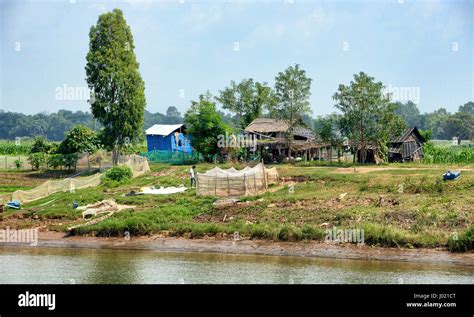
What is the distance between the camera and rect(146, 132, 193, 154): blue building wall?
240ft

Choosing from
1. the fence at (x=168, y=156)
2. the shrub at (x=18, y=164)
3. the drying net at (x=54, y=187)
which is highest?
the fence at (x=168, y=156)

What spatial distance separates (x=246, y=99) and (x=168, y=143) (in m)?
9.68

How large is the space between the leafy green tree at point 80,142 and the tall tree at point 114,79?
181 inches

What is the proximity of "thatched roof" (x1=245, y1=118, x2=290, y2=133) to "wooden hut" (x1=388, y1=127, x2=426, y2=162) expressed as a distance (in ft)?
32.2

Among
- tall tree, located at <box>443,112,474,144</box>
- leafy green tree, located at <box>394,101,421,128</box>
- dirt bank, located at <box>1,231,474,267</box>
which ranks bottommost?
dirt bank, located at <box>1,231,474,267</box>

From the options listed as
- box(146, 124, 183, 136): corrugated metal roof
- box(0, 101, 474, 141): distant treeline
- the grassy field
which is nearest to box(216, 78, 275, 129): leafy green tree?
box(146, 124, 183, 136): corrugated metal roof

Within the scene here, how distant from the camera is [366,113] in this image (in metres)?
53.1

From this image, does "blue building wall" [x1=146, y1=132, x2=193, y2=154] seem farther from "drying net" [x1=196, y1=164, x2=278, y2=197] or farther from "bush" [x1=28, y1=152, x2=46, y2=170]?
"drying net" [x1=196, y1=164, x2=278, y2=197]

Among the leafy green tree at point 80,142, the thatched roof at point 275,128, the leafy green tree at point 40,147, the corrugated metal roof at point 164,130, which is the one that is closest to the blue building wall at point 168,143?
the corrugated metal roof at point 164,130

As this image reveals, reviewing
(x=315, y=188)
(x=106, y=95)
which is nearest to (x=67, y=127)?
(x=106, y=95)

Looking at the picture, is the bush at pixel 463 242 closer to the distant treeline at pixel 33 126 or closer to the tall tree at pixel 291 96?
the tall tree at pixel 291 96

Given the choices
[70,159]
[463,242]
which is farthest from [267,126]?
[463,242]

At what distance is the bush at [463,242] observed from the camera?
28.5m
